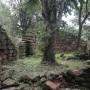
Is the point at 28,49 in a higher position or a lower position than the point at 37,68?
higher

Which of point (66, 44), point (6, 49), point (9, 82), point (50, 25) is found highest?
point (50, 25)

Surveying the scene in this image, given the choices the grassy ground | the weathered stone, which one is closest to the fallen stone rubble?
the weathered stone

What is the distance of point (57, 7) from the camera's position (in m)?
9.97

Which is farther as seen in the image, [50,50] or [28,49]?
[28,49]

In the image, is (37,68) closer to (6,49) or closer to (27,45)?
(6,49)

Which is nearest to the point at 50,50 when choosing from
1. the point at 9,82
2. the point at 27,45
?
the point at 9,82

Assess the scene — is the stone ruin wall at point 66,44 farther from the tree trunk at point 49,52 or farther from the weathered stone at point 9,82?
the weathered stone at point 9,82

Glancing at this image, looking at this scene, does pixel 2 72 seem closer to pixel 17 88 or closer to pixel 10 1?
pixel 17 88

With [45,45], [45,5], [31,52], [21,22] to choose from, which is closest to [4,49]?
[45,45]

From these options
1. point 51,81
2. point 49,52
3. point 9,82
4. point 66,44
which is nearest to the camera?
point 51,81

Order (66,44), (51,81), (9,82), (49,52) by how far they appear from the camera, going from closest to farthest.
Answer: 1. (51,81)
2. (9,82)
3. (49,52)
4. (66,44)

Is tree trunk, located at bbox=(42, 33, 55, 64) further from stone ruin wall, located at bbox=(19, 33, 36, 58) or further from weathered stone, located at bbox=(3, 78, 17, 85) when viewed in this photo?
stone ruin wall, located at bbox=(19, 33, 36, 58)

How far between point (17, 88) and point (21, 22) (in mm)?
21740

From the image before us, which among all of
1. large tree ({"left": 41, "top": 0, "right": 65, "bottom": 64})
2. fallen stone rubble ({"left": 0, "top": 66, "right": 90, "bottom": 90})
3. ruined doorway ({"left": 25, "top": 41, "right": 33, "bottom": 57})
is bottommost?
fallen stone rubble ({"left": 0, "top": 66, "right": 90, "bottom": 90})
